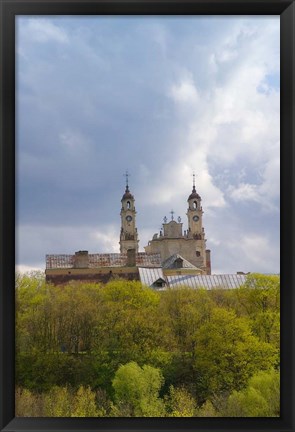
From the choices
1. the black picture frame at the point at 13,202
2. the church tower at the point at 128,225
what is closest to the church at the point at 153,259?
the church tower at the point at 128,225

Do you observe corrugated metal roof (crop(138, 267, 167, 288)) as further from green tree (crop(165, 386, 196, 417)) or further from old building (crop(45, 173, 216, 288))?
green tree (crop(165, 386, 196, 417))

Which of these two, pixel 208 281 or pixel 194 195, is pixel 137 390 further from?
pixel 194 195

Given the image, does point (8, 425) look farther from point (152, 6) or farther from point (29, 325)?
point (152, 6)

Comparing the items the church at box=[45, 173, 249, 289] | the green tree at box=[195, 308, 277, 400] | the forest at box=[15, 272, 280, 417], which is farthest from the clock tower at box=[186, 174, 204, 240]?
the green tree at box=[195, 308, 277, 400]

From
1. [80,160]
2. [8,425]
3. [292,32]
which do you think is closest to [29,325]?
[80,160]

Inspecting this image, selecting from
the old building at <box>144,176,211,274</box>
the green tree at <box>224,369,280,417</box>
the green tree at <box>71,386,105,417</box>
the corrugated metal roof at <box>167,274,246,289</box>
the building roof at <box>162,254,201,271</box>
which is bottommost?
the green tree at <box>71,386,105,417</box>

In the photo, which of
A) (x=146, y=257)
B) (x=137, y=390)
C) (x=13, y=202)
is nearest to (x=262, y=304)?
(x=146, y=257)

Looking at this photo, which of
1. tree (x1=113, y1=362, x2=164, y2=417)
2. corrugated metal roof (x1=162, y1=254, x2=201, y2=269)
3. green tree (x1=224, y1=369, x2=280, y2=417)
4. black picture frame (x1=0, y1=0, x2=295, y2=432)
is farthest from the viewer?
corrugated metal roof (x1=162, y1=254, x2=201, y2=269)

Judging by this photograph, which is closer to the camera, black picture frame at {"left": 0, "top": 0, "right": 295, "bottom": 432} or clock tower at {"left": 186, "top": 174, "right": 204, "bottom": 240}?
black picture frame at {"left": 0, "top": 0, "right": 295, "bottom": 432}
